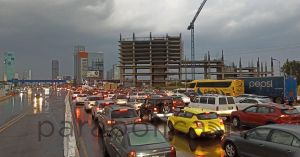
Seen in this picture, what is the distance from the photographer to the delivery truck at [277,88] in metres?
38.8

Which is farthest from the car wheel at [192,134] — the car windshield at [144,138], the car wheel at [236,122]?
the car windshield at [144,138]

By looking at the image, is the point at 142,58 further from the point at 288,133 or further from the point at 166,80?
the point at 288,133

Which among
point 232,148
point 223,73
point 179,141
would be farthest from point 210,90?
point 223,73

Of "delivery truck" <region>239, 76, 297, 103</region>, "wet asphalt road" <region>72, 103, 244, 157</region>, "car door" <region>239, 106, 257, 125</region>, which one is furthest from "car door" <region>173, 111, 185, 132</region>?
"delivery truck" <region>239, 76, 297, 103</region>

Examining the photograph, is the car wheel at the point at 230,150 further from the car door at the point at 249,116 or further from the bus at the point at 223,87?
the bus at the point at 223,87

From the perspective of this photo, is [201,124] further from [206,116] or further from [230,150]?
[230,150]

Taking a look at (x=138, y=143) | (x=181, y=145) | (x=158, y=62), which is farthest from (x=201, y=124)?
(x=158, y=62)

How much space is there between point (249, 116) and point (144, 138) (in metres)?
9.72

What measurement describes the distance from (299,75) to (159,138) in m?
104

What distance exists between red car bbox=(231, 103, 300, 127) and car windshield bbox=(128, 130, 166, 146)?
28.1ft

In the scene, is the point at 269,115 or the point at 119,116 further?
the point at 269,115

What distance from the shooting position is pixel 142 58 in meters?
179

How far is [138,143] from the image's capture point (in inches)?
354

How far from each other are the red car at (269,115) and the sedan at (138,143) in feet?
28.1
